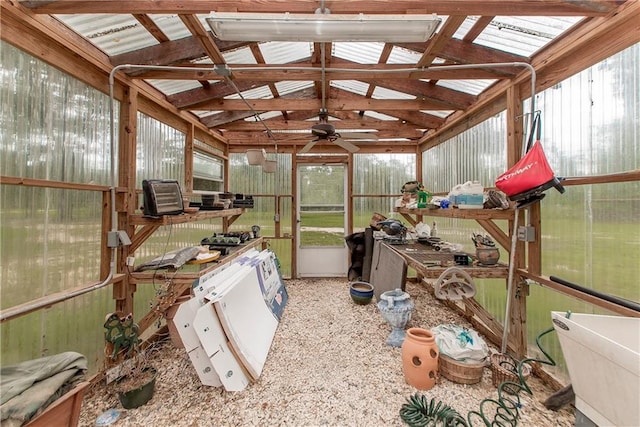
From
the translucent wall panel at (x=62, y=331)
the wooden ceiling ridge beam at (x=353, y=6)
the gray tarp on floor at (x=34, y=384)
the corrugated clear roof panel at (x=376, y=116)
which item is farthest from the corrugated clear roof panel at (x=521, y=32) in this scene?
the translucent wall panel at (x=62, y=331)

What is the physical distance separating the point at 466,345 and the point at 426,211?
1663 mm

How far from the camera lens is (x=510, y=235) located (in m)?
2.59

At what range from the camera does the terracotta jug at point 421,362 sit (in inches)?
79.6

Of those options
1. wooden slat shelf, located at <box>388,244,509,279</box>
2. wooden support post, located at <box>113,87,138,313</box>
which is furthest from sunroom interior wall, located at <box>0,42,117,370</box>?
wooden slat shelf, located at <box>388,244,509,279</box>

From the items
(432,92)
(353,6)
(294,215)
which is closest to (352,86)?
(432,92)

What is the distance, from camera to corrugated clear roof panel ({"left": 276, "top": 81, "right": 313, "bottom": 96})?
359 centimetres

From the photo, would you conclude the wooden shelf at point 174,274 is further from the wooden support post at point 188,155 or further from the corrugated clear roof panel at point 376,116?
the corrugated clear roof panel at point 376,116

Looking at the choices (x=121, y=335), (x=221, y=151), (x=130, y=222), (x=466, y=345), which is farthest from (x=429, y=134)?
(x=121, y=335)

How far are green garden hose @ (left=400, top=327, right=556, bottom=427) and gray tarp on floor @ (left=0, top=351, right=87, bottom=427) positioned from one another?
80.0 inches

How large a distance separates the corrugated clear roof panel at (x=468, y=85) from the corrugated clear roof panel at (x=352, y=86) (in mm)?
982

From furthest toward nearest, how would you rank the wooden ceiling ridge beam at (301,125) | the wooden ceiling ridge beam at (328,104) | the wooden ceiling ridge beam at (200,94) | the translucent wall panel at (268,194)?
the translucent wall panel at (268,194)
the wooden ceiling ridge beam at (301,125)
the wooden ceiling ridge beam at (328,104)
the wooden ceiling ridge beam at (200,94)

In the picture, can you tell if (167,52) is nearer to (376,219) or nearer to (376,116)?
(376,116)

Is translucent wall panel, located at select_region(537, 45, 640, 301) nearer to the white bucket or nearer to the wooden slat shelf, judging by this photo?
the wooden slat shelf

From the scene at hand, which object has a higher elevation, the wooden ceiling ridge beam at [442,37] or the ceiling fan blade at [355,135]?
the wooden ceiling ridge beam at [442,37]
